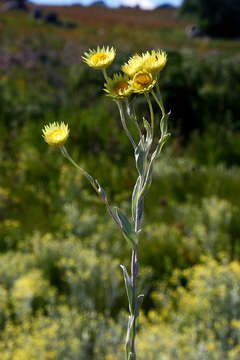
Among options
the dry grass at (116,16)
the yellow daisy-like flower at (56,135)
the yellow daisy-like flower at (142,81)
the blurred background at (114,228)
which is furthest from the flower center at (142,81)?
the dry grass at (116,16)

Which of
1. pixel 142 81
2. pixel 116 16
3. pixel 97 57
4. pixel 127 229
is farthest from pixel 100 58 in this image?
pixel 116 16

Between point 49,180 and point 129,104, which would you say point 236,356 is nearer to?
point 129,104

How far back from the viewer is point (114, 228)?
11.2ft

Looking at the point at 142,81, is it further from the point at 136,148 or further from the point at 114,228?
the point at 114,228

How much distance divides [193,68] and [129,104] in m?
5.98

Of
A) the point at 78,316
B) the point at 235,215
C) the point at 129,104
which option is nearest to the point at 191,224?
the point at 235,215

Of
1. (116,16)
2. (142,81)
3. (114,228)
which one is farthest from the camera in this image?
(116,16)

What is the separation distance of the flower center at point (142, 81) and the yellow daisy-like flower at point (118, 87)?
0.01m

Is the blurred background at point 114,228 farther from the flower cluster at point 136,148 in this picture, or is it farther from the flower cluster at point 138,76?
the flower cluster at point 138,76

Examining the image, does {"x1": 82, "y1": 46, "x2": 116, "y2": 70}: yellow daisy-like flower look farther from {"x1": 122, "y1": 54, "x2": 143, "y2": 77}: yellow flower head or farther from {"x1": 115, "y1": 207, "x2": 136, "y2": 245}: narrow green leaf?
{"x1": 115, "y1": 207, "x2": 136, "y2": 245}: narrow green leaf

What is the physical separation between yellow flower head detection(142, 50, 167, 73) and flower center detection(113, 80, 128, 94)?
49mm

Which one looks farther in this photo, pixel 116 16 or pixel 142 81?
pixel 116 16

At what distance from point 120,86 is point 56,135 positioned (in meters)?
0.12

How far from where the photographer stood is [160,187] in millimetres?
4117
